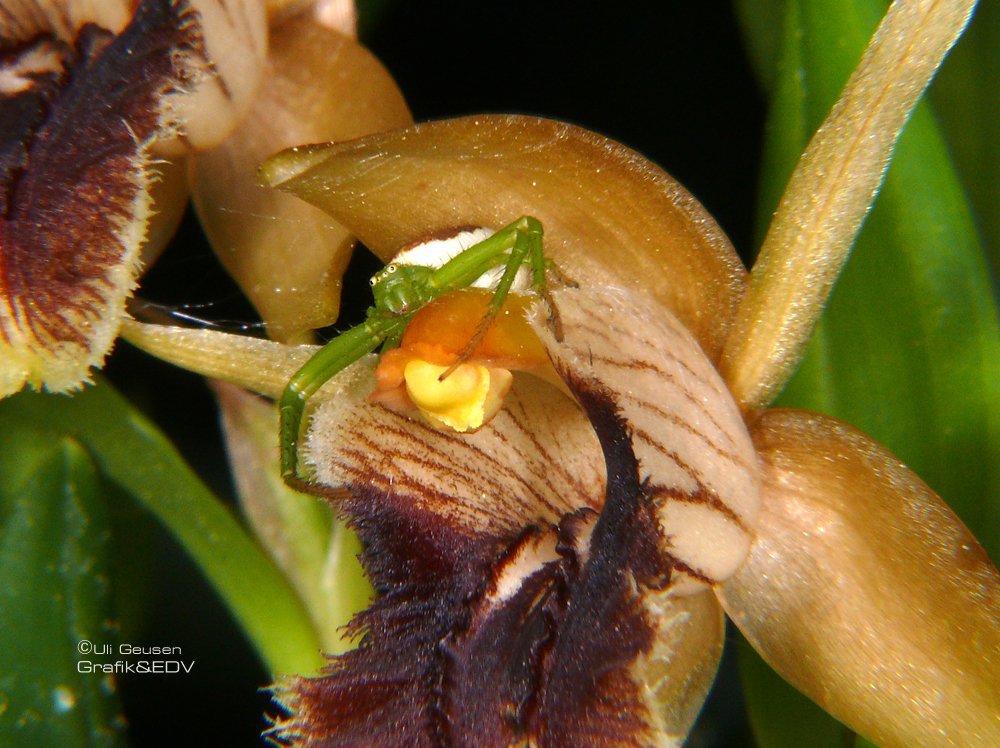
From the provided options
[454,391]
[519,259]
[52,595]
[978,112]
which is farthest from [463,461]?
[978,112]

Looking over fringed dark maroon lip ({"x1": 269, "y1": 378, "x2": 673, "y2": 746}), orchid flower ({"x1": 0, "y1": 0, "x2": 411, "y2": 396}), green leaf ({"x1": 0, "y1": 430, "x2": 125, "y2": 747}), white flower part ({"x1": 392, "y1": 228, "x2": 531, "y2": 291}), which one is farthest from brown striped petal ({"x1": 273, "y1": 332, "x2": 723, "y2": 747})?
green leaf ({"x1": 0, "y1": 430, "x2": 125, "y2": 747})

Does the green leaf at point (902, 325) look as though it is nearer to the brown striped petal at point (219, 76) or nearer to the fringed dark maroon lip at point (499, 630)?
the fringed dark maroon lip at point (499, 630)

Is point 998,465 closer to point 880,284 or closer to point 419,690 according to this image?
point 880,284

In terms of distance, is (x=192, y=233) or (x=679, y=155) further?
(x=679, y=155)

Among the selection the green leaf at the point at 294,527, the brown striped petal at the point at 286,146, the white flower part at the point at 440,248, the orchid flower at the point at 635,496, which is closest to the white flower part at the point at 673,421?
the orchid flower at the point at 635,496

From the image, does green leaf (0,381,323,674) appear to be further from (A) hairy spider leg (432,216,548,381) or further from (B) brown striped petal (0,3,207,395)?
(A) hairy spider leg (432,216,548,381)

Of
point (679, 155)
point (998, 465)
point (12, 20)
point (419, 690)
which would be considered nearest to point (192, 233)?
point (12, 20)
